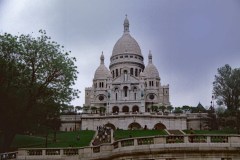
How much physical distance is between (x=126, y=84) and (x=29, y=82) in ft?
256

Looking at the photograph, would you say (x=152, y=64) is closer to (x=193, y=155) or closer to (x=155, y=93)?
(x=155, y=93)

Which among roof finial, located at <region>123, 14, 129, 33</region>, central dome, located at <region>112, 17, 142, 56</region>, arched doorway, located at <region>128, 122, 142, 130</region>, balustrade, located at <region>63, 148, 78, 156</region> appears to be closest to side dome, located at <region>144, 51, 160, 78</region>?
central dome, located at <region>112, 17, 142, 56</region>

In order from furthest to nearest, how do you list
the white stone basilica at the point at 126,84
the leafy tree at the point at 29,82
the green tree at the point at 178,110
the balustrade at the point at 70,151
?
the white stone basilica at the point at 126,84 → the green tree at the point at 178,110 → the leafy tree at the point at 29,82 → the balustrade at the point at 70,151

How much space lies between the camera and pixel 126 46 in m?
140

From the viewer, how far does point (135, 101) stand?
381 feet

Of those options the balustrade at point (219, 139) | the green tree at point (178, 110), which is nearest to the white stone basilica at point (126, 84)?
the green tree at point (178, 110)

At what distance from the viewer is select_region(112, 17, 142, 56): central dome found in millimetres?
139250

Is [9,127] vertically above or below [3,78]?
below

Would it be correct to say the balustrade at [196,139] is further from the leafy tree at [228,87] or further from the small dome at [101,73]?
the small dome at [101,73]

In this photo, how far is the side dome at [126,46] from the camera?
13925 centimetres

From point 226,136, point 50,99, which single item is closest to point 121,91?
point 50,99

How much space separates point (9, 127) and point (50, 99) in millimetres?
5446

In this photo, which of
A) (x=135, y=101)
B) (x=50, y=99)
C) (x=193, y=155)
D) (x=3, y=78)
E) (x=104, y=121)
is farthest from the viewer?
(x=135, y=101)

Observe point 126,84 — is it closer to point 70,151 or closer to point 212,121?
point 212,121
